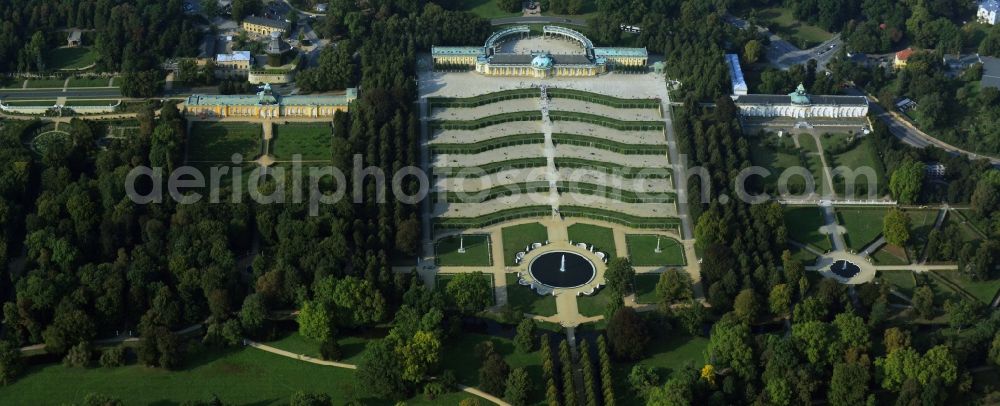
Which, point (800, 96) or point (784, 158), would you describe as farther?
point (800, 96)

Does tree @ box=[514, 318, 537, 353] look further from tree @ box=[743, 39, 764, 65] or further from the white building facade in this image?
the white building facade


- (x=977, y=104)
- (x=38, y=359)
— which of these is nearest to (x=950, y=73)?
(x=977, y=104)

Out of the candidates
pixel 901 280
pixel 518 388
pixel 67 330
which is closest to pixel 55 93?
pixel 67 330

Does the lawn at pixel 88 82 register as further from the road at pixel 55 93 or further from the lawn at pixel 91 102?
the lawn at pixel 91 102

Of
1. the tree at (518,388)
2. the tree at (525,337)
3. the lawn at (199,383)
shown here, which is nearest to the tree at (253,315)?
the lawn at (199,383)

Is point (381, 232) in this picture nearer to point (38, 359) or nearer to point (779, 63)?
point (38, 359)

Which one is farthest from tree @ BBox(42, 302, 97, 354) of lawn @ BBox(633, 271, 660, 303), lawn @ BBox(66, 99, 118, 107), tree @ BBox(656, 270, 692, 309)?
tree @ BBox(656, 270, 692, 309)

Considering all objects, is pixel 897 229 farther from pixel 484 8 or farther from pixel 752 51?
pixel 484 8
